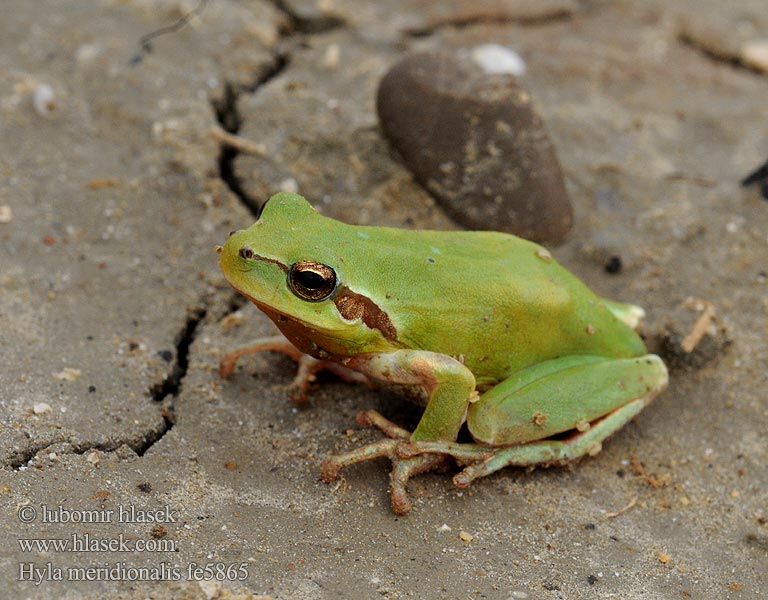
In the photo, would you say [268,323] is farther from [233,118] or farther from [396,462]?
[233,118]

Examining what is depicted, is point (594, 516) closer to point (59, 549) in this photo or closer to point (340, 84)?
point (59, 549)

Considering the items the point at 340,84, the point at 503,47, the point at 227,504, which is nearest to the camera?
the point at 227,504

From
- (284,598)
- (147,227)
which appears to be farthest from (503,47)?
(284,598)

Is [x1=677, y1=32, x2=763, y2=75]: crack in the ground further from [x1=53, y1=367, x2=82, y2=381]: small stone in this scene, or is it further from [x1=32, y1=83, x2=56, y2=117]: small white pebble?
[x1=53, y1=367, x2=82, y2=381]: small stone

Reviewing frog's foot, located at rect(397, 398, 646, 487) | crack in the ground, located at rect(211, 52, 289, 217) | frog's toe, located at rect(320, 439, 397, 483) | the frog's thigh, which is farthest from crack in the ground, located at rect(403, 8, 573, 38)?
frog's toe, located at rect(320, 439, 397, 483)

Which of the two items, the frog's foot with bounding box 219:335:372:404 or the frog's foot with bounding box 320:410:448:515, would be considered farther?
the frog's foot with bounding box 219:335:372:404

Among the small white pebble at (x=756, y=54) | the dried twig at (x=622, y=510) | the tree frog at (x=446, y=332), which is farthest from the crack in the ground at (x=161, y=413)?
the small white pebble at (x=756, y=54)

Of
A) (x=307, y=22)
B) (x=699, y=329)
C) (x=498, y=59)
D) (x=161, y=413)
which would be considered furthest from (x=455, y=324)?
(x=307, y=22)
